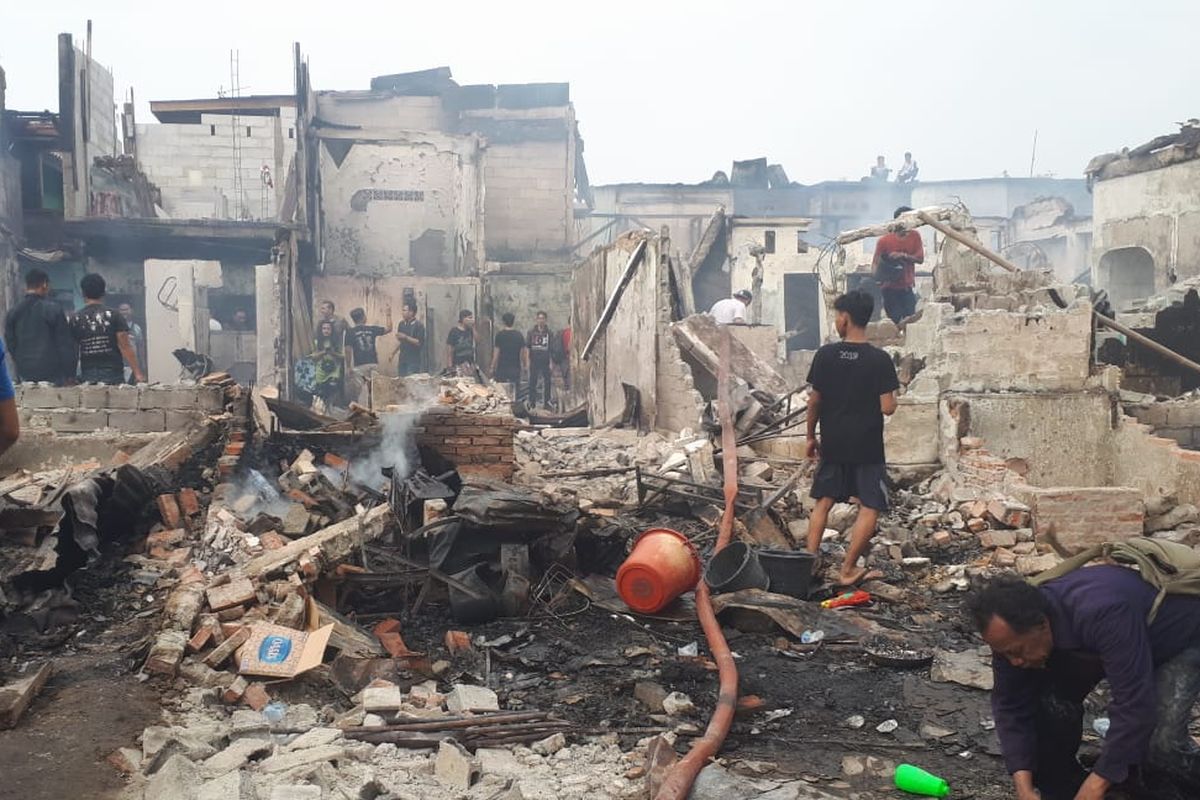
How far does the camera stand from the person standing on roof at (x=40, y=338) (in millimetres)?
8219

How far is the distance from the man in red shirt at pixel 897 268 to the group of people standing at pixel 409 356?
21.5 feet

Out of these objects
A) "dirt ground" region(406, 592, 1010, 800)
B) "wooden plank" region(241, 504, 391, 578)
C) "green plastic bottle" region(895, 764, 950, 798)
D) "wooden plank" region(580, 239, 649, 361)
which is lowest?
"dirt ground" region(406, 592, 1010, 800)

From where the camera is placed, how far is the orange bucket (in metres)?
5.37

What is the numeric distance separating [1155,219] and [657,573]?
1752 cm

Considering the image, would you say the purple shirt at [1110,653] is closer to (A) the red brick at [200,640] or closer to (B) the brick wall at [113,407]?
(A) the red brick at [200,640]

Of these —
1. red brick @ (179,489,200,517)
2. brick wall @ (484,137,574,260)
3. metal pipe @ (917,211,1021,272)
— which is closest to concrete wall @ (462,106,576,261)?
brick wall @ (484,137,574,260)

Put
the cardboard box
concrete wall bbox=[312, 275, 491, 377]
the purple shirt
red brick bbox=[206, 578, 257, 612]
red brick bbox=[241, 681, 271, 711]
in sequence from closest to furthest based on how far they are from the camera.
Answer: the purple shirt → red brick bbox=[241, 681, 271, 711] → the cardboard box → red brick bbox=[206, 578, 257, 612] → concrete wall bbox=[312, 275, 491, 377]

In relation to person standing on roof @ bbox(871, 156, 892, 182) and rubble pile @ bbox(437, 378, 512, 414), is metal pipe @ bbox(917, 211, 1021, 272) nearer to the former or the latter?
rubble pile @ bbox(437, 378, 512, 414)

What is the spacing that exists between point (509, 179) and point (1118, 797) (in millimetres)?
25630

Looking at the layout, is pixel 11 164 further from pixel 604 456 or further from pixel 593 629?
pixel 593 629

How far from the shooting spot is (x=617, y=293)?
12742mm

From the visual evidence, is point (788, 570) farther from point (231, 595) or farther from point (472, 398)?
point (472, 398)

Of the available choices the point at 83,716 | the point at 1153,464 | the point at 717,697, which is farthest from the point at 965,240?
the point at 83,716

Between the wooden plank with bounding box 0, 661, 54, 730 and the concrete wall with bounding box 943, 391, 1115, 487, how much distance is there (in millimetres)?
6935
